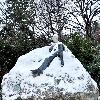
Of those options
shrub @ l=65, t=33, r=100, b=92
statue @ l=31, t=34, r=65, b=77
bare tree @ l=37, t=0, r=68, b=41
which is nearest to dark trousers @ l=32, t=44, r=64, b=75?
statue @ l=31, t=34, r=65, b=77

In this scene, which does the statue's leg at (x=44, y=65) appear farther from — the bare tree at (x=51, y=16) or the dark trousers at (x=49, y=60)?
the bare tree at (x=51, y=16)

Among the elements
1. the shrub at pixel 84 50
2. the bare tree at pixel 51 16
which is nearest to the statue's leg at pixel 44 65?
the shrub at pixel 84 50

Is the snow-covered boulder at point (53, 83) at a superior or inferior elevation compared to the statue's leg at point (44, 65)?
inferior

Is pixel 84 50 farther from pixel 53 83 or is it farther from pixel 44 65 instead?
pixel 53 83

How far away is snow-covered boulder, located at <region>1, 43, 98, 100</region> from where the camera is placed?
8.46 m

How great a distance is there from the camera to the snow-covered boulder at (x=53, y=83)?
846 centimetres

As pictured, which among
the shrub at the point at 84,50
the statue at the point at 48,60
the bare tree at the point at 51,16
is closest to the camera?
the statue at the point at 48,60

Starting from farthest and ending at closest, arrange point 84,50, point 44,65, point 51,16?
point 51,16 → point 84,50 → point 44,65

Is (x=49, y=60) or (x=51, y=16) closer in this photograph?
(x=49, y=60)

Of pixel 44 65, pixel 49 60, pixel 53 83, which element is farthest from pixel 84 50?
pixel 53 83

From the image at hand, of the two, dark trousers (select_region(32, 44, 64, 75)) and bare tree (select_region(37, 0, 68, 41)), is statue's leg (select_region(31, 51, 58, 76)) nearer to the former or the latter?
dark trousers (select_region(32, 44, 64, 75))

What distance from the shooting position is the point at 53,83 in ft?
28.6

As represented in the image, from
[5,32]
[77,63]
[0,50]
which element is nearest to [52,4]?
[5,32]

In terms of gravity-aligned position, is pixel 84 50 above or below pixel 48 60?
below
